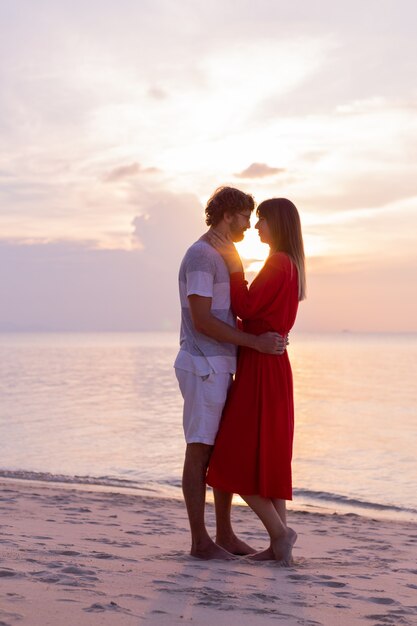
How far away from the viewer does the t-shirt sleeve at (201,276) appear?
500 cm

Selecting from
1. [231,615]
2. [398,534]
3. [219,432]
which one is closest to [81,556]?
[219,432]

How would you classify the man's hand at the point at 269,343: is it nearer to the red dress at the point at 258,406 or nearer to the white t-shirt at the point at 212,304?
the red dress at the point at 258,406

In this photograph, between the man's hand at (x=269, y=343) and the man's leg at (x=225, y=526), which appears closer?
the man's hand at (x=269, y=343)

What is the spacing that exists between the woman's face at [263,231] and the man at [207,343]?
9cm

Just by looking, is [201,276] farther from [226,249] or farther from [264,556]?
[264,556]

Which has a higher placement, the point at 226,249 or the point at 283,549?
the point at 226,249

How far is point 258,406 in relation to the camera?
5145 millimetres

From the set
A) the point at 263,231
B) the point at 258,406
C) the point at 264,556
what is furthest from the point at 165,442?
the point at 263,231

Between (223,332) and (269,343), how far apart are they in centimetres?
31

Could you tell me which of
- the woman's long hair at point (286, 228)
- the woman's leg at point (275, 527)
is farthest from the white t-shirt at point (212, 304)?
the woman's leg at point (275, 527)

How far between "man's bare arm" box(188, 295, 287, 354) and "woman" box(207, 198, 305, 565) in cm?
10

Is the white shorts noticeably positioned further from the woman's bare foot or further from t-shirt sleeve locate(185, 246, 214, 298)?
the woman's bare foot

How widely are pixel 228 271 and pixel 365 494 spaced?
28.4ft

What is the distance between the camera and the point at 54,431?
66.1ft
